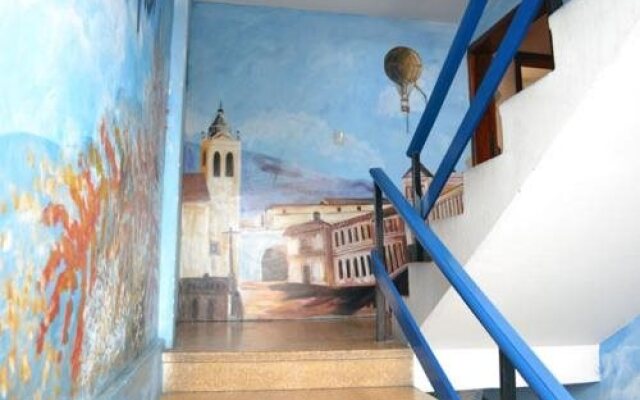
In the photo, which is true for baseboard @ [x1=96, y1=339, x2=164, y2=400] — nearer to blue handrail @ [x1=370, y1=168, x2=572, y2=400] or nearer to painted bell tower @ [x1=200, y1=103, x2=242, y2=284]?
blue handrail @ [x1=370, y1=168, x2=572, y2=400]

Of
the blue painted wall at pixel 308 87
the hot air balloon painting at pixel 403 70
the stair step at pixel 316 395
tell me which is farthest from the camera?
the hot air balloon painting at pixel 403 70

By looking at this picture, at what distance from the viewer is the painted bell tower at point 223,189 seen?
3.75m

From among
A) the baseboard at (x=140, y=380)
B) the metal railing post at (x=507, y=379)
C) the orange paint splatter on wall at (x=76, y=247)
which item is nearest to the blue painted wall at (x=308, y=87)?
the baseboard at (x=140, y=380)

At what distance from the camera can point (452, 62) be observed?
81.5 inches

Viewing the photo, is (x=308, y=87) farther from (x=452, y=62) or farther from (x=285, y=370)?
(x=285, y=370)

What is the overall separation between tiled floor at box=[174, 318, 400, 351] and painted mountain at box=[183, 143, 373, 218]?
95 centimetres

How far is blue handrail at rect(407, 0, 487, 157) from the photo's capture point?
1.93 m

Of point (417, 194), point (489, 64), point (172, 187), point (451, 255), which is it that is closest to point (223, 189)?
point (172, 187)

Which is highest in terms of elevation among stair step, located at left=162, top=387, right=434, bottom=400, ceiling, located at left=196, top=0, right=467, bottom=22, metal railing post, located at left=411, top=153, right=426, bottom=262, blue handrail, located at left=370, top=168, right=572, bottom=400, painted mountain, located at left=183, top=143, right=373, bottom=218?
ceiling, located at left=196, top=0, right=467, bottom=22

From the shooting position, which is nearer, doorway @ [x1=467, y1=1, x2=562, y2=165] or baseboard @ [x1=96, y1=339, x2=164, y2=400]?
baseboard @ [x1=96, y1=339, x2=164, y2=400]

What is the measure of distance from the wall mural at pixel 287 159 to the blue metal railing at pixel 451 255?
131 cm

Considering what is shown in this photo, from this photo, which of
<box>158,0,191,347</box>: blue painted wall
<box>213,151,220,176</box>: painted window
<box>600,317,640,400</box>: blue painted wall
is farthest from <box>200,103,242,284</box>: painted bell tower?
<box>600,317,640,400</box>: blue painted wall

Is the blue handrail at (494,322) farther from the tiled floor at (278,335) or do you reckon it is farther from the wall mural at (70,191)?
the wall mural at (70,191)

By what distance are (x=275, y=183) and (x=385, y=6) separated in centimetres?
183
